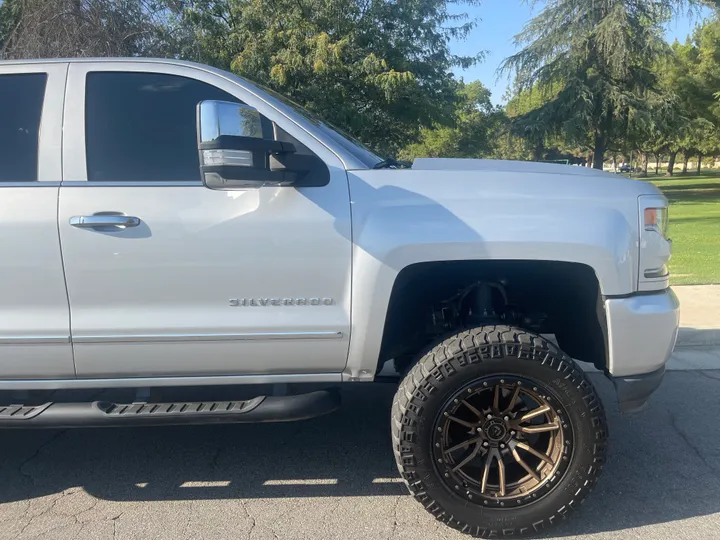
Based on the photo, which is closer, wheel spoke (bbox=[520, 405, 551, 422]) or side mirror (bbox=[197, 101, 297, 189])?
side mirror (bbox=[197, 101, 297, 189])

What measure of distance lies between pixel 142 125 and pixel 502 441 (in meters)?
2.32

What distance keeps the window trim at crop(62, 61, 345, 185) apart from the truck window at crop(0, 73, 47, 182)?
0.51 ft

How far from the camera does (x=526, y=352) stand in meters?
2.80

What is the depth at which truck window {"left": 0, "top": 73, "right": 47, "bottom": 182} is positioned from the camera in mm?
2898

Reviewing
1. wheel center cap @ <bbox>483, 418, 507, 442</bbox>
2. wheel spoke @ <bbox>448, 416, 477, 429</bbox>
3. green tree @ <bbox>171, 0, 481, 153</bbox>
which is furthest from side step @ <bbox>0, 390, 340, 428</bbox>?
green tree @ <bbox>171, 0, 481, 153</bbox>

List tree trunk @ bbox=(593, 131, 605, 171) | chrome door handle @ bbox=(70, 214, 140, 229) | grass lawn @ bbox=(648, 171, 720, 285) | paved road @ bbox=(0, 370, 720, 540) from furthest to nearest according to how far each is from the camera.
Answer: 1. tree trunk @ bbox=(593, 131, 605, 171)
2. grass lawn @ bbox=(648, 171, 720, 285)
3. paved road @ bbox=(0, 370, 720, 540)
4. chrome door handle @ bbox=(70, 214, 140, 229)

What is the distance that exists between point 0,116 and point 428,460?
2636 mm

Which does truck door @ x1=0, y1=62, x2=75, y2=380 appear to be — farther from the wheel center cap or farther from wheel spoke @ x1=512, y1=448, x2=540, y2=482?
wheel spoke @ x1=512, y1=448, x2=540, y2=482

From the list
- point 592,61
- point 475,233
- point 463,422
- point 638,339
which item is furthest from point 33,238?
point 592,61

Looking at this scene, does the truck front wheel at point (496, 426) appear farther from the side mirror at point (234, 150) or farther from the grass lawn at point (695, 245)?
the grass lawn at point (695, 245)

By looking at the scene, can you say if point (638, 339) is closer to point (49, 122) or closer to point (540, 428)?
point (540, 428)

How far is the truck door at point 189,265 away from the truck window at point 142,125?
1cm

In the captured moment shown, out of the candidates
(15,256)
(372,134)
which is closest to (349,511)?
(15,256)

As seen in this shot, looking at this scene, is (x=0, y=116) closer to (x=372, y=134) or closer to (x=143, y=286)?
(x=143, y=286)
